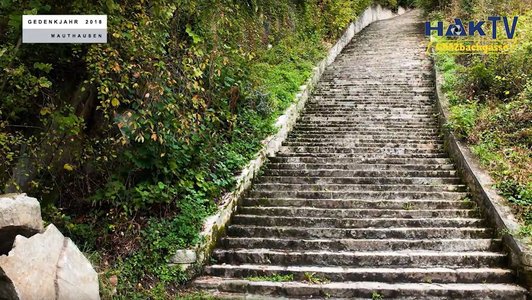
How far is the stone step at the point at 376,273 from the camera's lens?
17.8ft

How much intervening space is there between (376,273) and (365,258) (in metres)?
0.35

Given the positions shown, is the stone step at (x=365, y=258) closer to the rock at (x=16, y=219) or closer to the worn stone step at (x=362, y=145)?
the rock at (x=16, y=219)

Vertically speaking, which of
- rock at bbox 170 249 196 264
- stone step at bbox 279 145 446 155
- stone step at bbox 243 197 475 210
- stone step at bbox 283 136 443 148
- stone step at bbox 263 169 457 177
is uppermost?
stone step at bbox 283 136 443 148

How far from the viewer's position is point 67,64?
5.74 metres

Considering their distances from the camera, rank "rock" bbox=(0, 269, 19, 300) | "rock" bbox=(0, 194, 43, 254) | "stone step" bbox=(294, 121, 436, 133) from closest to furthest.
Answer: "rock" bbox=(0, 269, 19, 300) < "rock" bbox=(0, 194, 43, 254) < "stone step" bbox=(294, 121, 436, 133)

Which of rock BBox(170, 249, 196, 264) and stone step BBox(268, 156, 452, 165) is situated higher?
stone step BBox(268, 156, 452, 165)

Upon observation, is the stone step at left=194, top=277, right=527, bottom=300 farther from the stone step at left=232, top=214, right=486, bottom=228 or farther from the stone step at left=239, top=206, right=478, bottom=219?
the stone step at left=239, top=206, right=478, bottom=219

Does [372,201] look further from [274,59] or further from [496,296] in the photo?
[274,59]

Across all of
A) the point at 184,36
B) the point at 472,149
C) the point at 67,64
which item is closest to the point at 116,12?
the point at 67,64

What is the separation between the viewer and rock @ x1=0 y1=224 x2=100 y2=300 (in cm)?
372

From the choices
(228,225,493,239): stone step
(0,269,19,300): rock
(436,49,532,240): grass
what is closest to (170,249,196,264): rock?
(228,225,493,239): stone step

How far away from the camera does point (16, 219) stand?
3.88 metres

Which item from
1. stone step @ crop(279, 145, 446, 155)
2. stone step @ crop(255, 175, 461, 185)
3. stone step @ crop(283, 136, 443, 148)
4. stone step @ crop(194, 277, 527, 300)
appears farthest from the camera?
stone step @ crop(283, 136, 443, 148)

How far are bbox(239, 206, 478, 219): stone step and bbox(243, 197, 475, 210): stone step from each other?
Answer: 16cm
